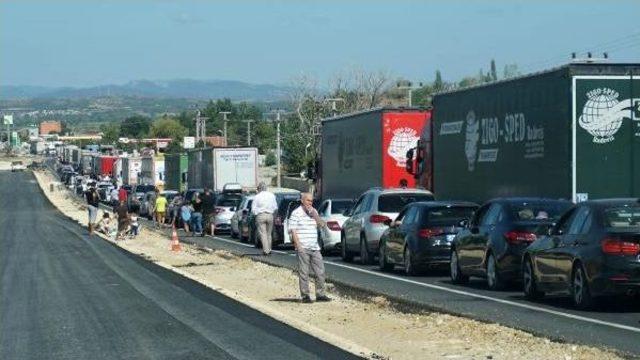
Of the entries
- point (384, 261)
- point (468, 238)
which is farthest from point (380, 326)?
point (384, 261)

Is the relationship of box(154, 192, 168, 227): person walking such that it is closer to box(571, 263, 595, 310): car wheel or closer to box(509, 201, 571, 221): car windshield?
box(509, 201, 571, 221): car windshield

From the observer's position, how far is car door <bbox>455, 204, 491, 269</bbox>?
22259mm

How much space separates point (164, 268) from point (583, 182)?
1045 cm

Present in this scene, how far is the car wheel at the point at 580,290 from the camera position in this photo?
56.5 ft

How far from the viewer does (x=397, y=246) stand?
85.7 ft

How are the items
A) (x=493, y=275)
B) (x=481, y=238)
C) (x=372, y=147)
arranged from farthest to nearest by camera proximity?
(x=372, y=147) → (x=481, y=238) → (x=493, y=275)

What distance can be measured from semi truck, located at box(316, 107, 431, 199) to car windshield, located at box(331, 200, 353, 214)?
99cm

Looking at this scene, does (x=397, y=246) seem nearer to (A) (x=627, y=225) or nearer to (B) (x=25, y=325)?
(A) (x=627, y=225)

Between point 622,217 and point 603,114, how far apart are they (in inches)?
211

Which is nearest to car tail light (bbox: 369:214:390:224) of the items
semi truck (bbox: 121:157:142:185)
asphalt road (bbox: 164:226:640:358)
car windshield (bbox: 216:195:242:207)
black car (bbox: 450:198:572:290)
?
asphalt road (bbox: 164:226:640:358)

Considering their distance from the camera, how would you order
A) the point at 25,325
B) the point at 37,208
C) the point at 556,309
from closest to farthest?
1. the point at 25,325
2. the point at 556,309
3. the point at 37,208

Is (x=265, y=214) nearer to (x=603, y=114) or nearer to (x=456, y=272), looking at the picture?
(x=456, y=272)

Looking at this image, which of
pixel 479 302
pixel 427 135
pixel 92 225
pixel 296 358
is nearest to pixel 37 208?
pixel 92 225

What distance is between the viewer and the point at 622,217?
1723 cm
